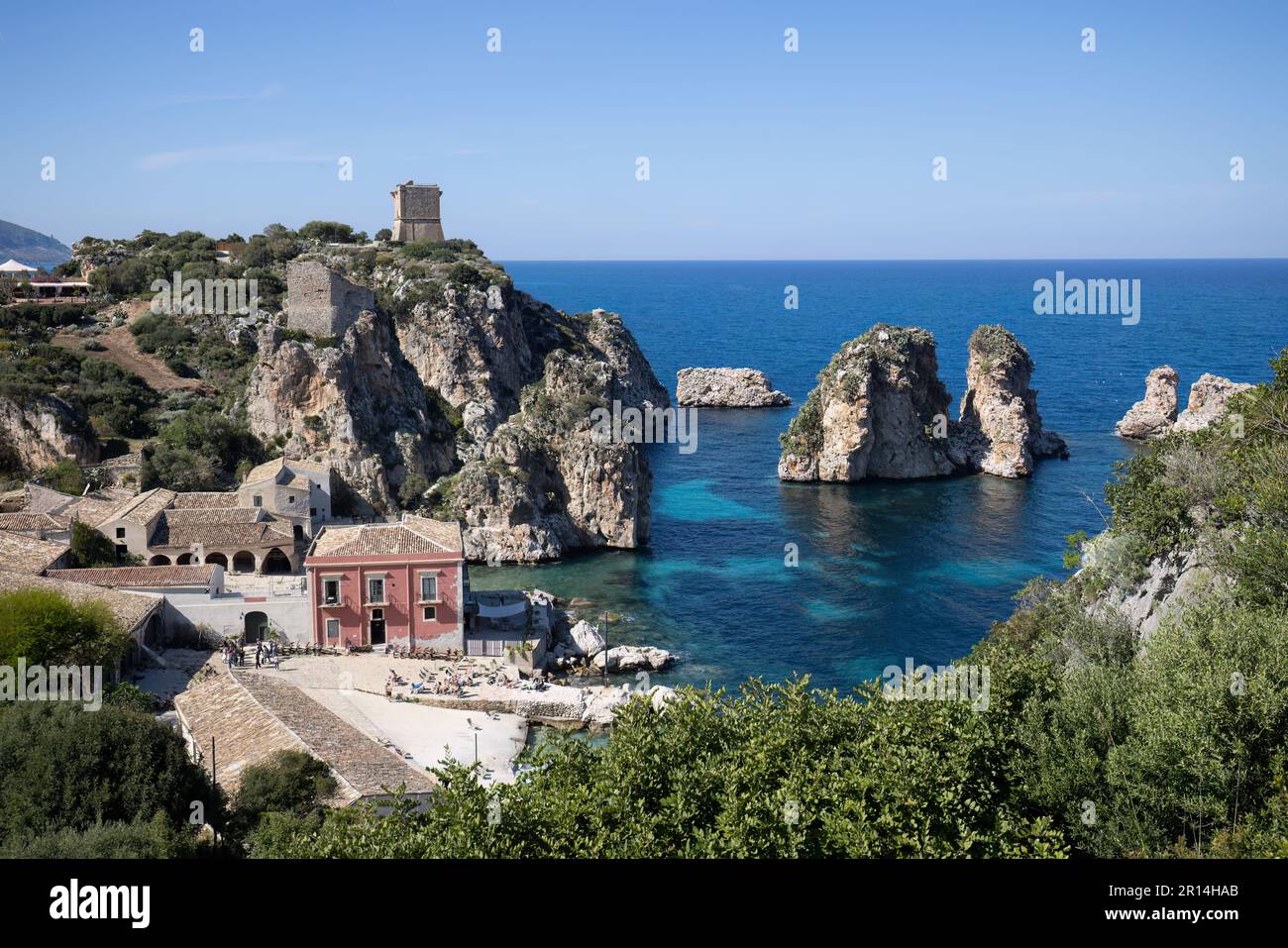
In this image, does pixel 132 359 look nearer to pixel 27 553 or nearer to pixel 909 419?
pixel 27 553

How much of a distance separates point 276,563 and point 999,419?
45.9m

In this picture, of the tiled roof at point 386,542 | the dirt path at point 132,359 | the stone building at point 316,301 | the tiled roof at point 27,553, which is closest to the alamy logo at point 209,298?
the dirt path at point 132,359

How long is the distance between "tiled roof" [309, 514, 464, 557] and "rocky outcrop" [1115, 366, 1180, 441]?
55503 mm

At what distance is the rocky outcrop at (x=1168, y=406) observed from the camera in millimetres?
68125

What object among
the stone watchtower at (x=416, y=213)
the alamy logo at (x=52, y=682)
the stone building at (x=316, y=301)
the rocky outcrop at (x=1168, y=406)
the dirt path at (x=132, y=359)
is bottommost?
the alamy logo at (x=52, y=682)

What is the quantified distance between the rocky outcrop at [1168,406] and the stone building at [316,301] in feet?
173

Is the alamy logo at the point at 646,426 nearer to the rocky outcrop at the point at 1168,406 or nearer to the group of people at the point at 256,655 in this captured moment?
the group of people at the point at 256,655

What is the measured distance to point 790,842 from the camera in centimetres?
1303

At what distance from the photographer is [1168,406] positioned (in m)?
71.6

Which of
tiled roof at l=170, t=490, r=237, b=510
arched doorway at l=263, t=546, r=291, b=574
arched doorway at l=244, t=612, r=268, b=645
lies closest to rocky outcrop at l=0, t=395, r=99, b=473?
tiled roof at l=170, t=490, r=237, b=510
